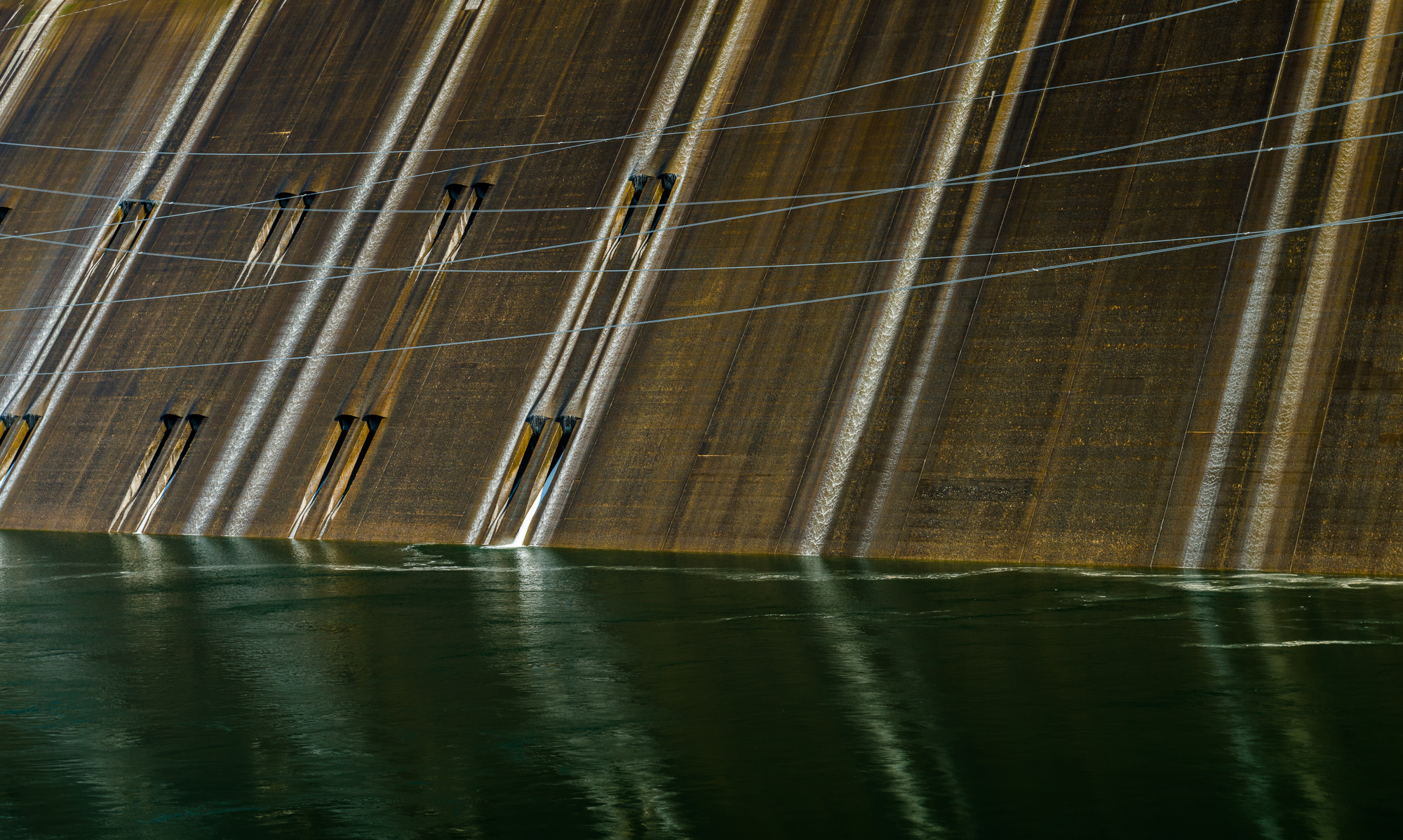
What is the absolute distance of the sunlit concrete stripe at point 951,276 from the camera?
16078 mm

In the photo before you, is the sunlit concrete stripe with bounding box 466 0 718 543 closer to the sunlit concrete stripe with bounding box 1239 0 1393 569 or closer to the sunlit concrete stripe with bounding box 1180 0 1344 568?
the sunlit concrete stripe with bounding box 1180 0 1344 568

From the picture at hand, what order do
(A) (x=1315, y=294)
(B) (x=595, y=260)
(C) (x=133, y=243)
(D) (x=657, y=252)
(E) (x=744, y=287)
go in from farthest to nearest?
1. (C) (x=133, y=243)
2. (B) (x=595, y=260)
3. (D) (x=657, y=252)
4. (E) (x=744, y=287)
5. (A) (x=1315, y=294)

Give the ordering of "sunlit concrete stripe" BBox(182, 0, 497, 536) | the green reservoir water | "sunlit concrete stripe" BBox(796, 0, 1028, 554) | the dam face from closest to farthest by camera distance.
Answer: the green reservoir water → the dam face → "sunlit concrete stripe" BBox(796, 0, 1028, 554) → "sunlit concrete stripe" BBox(182, 0, 497, 536)

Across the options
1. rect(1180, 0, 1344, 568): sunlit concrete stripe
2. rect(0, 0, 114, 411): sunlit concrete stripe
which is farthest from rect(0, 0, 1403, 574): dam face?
rect(0, 0, 114, 411): sunlit concrete stripe

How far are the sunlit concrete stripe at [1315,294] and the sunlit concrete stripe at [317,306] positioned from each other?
1338 cm

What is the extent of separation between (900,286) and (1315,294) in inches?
190

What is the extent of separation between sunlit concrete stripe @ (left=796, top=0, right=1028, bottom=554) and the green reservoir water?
1612mm

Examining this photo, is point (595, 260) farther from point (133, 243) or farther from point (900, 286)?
point (133, 243)

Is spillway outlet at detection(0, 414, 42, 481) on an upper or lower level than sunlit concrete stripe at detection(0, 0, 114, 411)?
lower

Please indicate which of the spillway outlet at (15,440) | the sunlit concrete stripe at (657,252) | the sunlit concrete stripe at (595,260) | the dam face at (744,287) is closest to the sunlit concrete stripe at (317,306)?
the dam face at (744,287)

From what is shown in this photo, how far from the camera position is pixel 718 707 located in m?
8.75

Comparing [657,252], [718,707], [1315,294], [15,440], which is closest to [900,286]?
[657,252]

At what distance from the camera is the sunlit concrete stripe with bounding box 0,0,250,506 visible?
23.4 meters

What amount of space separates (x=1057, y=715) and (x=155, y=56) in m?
25.3
